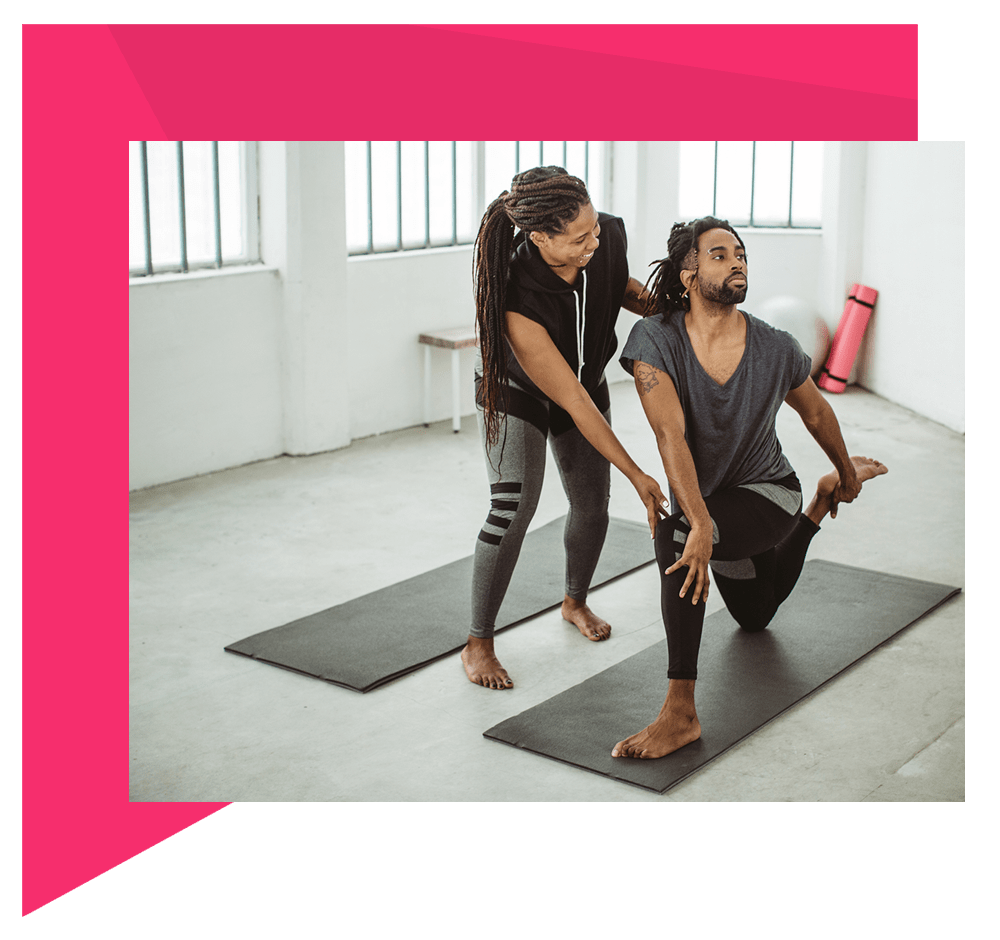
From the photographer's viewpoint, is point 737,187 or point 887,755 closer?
point 887,755

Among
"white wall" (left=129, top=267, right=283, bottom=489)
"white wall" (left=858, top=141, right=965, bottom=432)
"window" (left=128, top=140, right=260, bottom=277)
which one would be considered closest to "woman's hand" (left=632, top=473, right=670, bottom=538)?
"white wall" (left=129, top=267, right=283, bottom=489)

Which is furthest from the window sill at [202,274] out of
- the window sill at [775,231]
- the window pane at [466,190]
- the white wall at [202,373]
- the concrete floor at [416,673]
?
the window sill at [775,231]

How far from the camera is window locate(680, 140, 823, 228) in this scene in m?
8.03

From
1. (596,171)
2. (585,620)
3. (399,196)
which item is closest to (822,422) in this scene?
(585,620)

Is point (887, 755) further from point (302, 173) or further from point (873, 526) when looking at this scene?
point (302, 173)

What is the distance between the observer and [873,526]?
4.78 metres

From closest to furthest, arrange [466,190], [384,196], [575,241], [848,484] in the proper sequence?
1. [575,241]
2. [848,484]
3. [384,196]
4. [466,190]

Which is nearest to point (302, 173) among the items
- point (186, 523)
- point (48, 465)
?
point (186, 523)

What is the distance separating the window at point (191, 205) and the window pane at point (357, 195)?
1.91 feet

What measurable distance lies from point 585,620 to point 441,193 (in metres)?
3.60

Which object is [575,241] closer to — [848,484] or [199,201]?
[848,484]

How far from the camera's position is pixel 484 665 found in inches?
137

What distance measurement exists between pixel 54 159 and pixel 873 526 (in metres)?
3.47

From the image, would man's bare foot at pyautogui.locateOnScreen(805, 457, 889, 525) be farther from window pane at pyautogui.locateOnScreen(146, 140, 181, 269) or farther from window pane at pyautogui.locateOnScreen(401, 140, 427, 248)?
window pane at pyautogui.locateOnScreen(401, 140, 427, 248)
